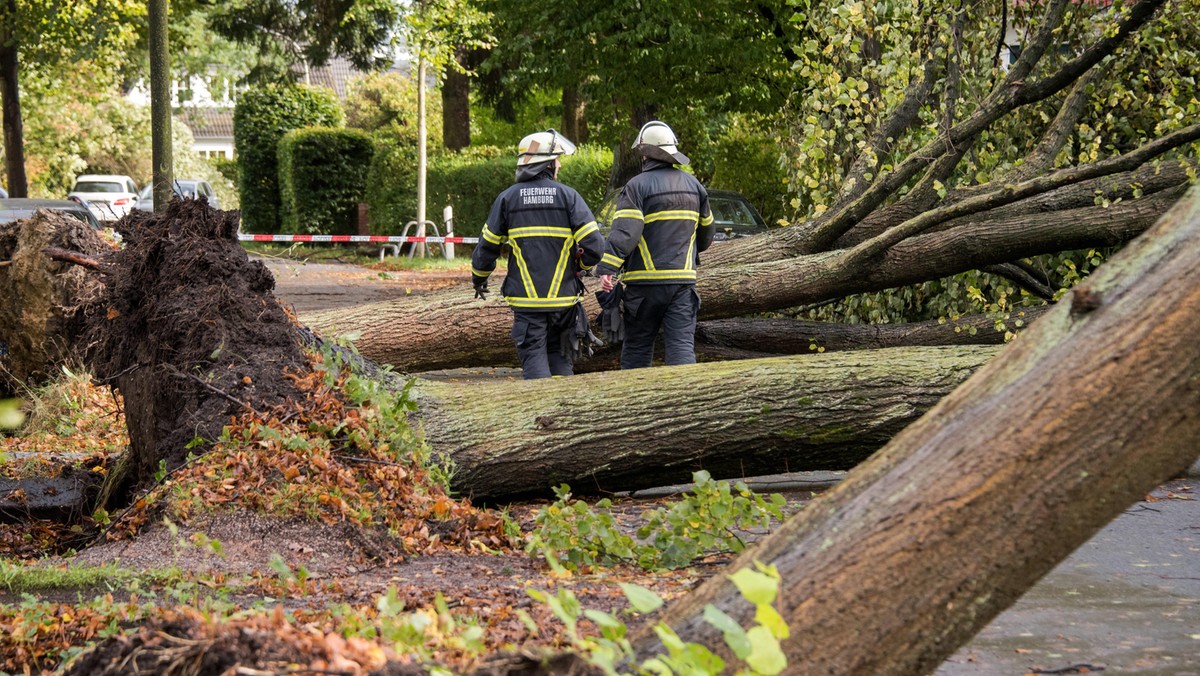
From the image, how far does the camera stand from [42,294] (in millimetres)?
8523

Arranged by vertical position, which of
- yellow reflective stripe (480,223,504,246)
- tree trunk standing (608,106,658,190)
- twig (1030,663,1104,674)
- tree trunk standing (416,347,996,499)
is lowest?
twig (1030,663,1104,674)

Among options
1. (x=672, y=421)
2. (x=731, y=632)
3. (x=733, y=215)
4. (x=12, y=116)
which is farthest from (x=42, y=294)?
(x=12, y=116)

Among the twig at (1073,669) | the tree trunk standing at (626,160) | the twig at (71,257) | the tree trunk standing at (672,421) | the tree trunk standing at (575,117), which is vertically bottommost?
the twig at (1073,669)

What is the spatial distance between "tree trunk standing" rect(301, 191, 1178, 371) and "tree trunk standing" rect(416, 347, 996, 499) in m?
1.77

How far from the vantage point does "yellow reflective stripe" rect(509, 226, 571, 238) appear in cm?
778

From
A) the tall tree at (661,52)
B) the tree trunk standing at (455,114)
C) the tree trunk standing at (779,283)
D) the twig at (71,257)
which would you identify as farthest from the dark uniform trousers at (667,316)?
the tree trunk standing at (455,114)

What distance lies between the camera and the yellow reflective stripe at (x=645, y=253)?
8.20 m

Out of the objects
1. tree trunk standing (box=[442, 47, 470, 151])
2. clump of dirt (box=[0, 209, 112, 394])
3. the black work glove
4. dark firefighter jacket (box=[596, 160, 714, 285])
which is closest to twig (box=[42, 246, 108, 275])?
clump of dirt (box=[0, 209, 112, 394])

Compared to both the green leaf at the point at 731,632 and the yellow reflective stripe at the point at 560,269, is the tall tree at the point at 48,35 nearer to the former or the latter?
the yellow reflective stripe at the point at 560,269

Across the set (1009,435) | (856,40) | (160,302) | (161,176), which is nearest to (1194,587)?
(1009,435)

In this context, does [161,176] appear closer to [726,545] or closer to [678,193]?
[678,193]

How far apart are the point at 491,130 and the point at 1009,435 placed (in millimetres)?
36977

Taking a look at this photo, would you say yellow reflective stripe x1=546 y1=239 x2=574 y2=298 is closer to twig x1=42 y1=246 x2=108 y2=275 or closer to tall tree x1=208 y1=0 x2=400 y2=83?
twig x1=42 y1=246 x2=108 y2=275

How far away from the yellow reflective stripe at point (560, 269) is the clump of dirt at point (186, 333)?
196 cm
